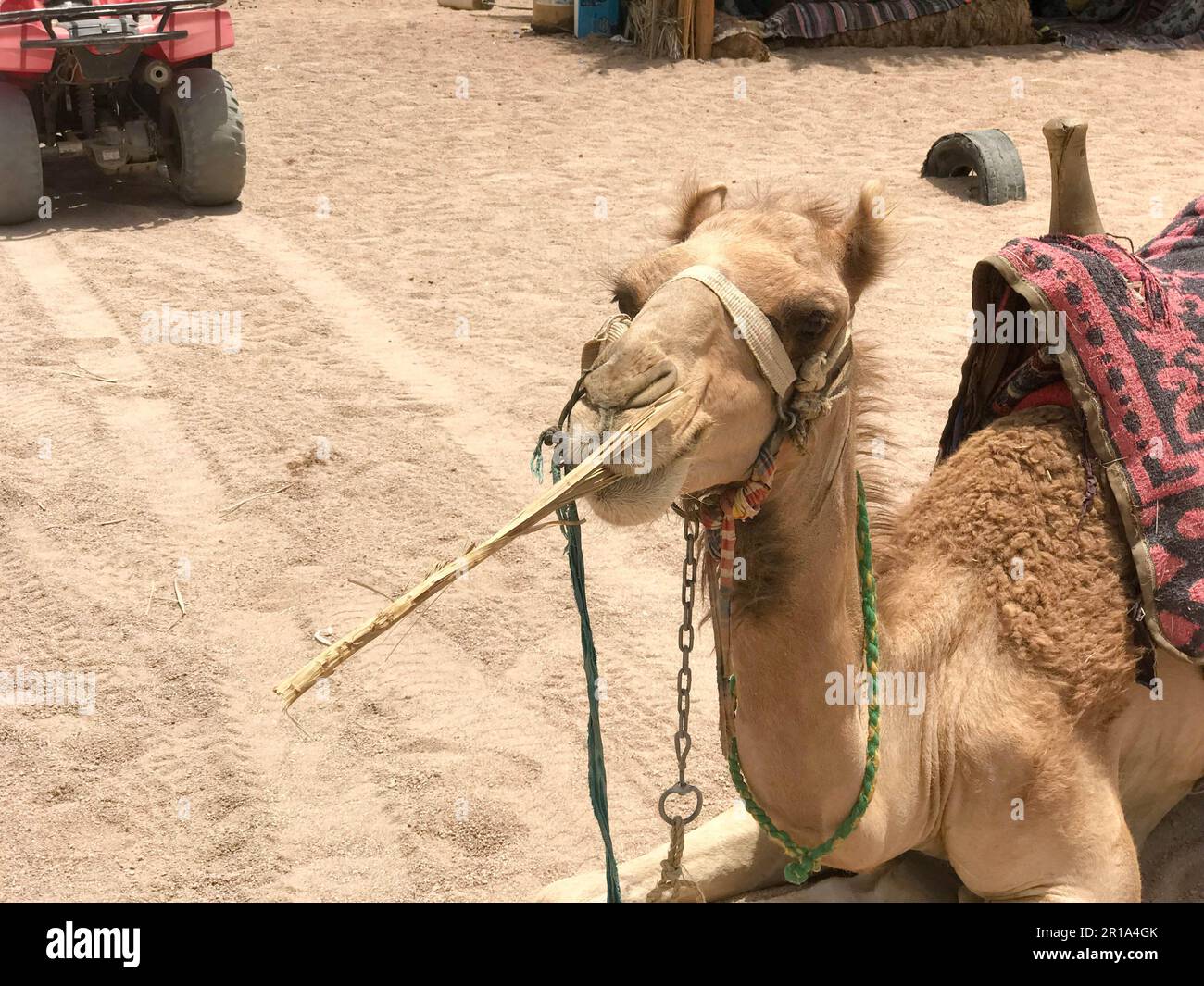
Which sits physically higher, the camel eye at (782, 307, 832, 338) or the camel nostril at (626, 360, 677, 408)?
the camel eye at (782, 307, 832, 338)

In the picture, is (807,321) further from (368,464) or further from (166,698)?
(368,464)

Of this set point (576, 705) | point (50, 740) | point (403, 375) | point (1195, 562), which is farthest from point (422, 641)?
point (1195, 562)

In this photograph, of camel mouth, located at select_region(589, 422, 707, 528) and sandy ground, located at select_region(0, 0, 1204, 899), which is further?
sandy ground, located at select_region(0, 0, 1204, 899)

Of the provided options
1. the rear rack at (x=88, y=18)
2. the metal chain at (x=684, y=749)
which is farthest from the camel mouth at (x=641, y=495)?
the rear rack at (x=88, y=18)

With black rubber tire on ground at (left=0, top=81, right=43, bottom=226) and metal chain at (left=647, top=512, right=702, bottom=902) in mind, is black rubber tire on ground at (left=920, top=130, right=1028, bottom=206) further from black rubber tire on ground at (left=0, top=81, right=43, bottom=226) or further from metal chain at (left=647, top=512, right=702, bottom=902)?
metal chain at (left=647, top=512, right=702, bottom=902)

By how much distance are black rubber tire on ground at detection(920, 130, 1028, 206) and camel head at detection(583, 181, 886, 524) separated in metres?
7.68

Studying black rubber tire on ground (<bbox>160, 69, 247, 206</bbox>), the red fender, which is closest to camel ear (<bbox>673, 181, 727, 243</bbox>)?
black rubber tire on ground (<bbox>160, 69, 247, 206</bbox>)

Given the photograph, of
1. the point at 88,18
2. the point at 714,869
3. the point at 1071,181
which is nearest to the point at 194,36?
the point at 88,18

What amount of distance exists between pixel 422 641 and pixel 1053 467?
8.91 ft

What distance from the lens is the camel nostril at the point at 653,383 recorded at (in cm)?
243

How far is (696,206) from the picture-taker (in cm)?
319

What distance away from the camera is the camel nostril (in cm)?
243

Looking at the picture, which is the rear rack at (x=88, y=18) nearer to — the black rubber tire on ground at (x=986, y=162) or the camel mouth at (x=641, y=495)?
the black rubber tire on ground at (x=986, y=162)

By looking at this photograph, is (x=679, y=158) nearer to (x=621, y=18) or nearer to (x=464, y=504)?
(x=621, y=18)
